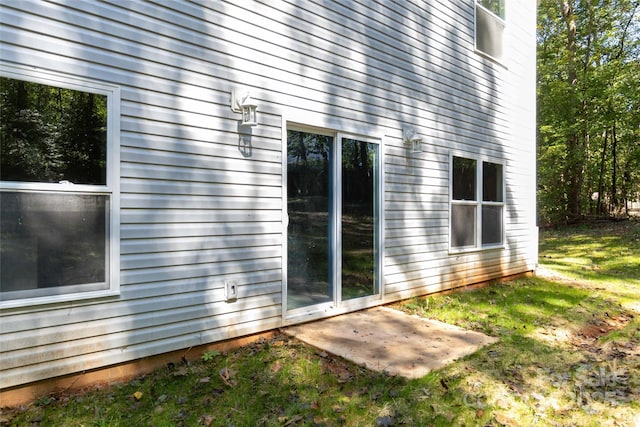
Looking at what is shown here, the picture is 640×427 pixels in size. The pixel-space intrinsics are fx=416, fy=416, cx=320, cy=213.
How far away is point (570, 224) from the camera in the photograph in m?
16.1

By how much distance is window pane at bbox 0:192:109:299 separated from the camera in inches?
99.0

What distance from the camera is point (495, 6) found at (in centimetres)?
674

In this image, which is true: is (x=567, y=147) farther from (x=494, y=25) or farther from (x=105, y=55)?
(x=105, y=55)

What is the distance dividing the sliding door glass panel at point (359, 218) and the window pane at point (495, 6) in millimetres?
3624

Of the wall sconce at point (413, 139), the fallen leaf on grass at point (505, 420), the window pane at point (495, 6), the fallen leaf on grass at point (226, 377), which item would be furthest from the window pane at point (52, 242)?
the window pane at point (495, 6)

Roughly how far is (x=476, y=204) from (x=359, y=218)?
2.58 meters

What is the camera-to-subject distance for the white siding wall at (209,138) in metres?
2.70

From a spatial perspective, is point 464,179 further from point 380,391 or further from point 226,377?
point 226,377

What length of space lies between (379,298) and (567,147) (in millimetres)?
15018

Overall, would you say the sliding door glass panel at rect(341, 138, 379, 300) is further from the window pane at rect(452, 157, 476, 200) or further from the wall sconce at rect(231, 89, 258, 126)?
the window pane at rect(452, 157, 476, 200)

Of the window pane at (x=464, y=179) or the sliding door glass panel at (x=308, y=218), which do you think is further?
the window pane at (x=464, y=179)

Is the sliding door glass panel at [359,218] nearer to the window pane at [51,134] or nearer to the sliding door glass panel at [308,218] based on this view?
the sliding door glass panel at [308,218]

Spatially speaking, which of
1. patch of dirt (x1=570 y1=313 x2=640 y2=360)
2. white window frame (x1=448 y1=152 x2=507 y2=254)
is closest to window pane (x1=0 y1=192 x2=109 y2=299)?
patch of dirt (x1=570 y1=313 x2=640 y2=360)

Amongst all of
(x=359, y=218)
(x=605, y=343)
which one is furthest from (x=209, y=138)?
(x=605, y=343)
